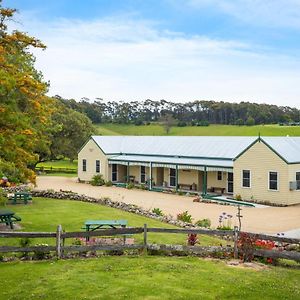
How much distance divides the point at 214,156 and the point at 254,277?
29.6 m

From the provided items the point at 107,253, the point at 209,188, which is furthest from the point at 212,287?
the point at 209,188

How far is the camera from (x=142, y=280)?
12164mm

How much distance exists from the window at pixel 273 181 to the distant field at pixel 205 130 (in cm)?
6370

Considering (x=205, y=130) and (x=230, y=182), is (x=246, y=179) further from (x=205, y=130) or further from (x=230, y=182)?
(x=205, y=130)

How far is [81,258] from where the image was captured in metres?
14.7

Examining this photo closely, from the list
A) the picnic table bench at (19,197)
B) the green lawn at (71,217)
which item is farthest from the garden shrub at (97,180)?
the picnic table bench at (19,197)

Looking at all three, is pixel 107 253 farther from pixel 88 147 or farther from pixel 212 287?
pixel 88 147

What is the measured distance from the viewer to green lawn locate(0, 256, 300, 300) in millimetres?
11086

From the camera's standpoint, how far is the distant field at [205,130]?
339ft

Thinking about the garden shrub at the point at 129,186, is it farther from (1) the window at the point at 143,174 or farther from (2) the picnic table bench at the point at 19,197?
(2) the picnic table bench at the point at 19,197

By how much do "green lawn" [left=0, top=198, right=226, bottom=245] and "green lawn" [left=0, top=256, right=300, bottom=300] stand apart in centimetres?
395

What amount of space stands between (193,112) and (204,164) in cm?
12452

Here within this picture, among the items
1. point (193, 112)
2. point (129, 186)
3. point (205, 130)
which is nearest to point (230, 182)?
point (129, 186)

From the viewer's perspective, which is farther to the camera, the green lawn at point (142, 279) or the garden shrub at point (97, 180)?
the garden shrub at point (97, 180)
